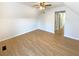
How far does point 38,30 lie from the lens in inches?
136

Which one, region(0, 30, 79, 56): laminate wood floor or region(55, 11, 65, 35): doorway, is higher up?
region(55, 11, 65, 35): doorway

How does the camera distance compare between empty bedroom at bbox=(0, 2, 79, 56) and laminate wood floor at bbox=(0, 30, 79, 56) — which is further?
laminate wood floor at bbox=(0, 30, 79, 56)

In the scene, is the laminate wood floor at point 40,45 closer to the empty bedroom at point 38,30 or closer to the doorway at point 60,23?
the empty bedroom at point 38,30

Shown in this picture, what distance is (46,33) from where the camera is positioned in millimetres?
3512

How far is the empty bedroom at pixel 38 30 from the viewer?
2859 millimetres

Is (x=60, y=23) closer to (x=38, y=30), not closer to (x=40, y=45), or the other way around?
(x=38, y=30)

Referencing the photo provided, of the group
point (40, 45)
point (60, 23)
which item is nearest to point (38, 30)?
point (40, 45)

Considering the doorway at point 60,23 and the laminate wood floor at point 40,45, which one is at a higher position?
the doorway at point 60,23

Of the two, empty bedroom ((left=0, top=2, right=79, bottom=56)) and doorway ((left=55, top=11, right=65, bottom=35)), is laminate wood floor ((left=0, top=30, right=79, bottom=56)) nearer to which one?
empty bedroom ((left=0, top=2, right=79, bottom=56))

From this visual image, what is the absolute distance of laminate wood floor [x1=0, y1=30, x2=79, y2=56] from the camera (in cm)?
316

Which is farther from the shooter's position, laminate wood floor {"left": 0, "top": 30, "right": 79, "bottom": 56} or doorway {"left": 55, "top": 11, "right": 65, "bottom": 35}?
laminate wood floor {"left": 0, "top": 30, "right": 79, "bottom": 56}

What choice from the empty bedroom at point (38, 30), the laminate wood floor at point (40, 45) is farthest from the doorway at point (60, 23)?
the laminate wood floor at point (40, 45)

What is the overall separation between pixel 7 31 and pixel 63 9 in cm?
154

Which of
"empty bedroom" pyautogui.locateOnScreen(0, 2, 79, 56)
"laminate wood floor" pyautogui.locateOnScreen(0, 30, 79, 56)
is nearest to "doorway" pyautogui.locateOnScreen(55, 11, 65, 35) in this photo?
"empty bedroom" pyautogui.locateOnScreen(0, 2, 79, 56)
